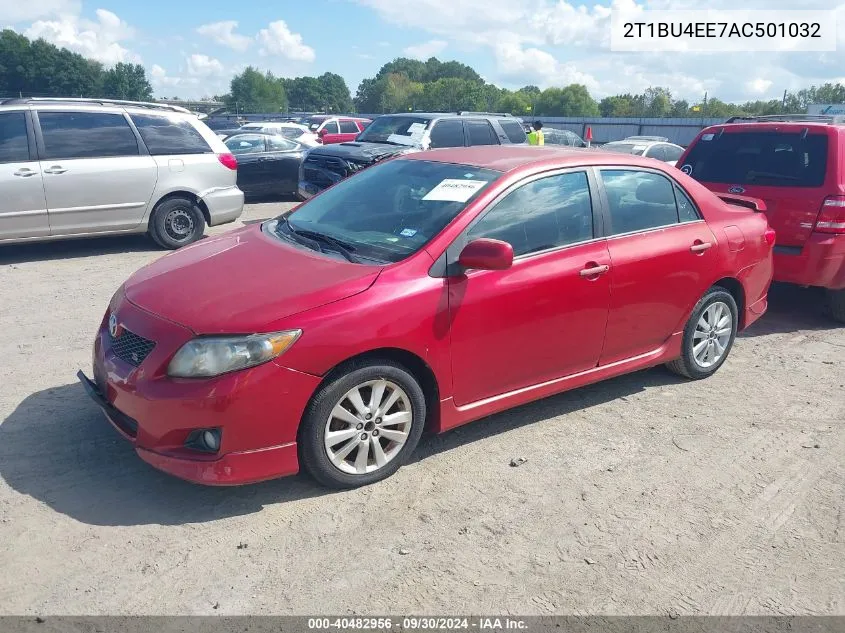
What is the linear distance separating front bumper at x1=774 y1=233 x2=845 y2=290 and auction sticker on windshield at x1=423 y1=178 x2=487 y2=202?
3.95 metres

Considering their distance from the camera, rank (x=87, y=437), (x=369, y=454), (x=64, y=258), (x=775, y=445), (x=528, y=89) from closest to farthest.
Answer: (x=369, y=454) → (x=87, y=437) → (x=775, y=445) → (x=64, y=258) → (x=528, y=89)

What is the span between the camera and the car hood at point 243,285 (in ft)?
11.2

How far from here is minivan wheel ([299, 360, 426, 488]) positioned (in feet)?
11.4

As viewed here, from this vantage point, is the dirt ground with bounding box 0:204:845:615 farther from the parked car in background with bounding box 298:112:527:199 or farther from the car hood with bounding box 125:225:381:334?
the parked car in background with bounding box 298:112:527:199

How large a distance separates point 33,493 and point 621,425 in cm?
337

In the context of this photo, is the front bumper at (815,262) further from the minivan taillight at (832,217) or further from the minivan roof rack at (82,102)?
the minivan roof rack at (82,102)

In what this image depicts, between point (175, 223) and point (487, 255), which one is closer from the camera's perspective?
point (487, 255)

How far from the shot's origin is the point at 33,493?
356cm

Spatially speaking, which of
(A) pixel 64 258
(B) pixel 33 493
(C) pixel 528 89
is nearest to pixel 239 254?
(B) pixel 33 493

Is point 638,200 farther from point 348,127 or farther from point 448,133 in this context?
point 348,127

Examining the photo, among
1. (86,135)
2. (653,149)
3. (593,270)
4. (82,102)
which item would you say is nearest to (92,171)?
(86,135)

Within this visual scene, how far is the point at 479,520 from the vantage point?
3516 mm

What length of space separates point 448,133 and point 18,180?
275 inches

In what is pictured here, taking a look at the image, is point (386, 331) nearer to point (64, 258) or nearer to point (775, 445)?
point (775, 445)
